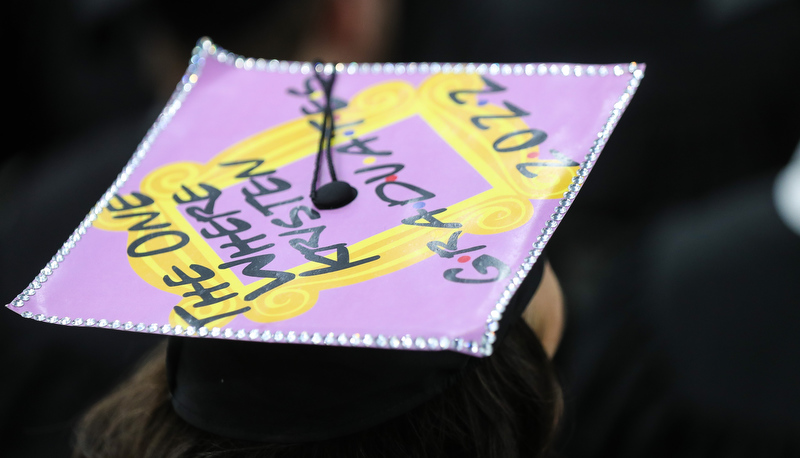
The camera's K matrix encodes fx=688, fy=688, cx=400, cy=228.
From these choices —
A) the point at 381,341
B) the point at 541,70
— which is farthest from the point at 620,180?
the point at 381,341

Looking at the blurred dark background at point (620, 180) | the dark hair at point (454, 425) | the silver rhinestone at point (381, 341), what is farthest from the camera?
the blurred dark background at point (620, 180)

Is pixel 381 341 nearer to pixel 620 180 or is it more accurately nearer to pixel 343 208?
pixel 343 208

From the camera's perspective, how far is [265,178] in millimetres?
691

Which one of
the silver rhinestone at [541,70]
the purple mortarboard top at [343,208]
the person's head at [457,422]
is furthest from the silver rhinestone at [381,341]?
the silver rhinestone at [541,70]

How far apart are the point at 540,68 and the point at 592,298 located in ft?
3.25

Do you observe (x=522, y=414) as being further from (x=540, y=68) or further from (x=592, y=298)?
(x=592, y=298)

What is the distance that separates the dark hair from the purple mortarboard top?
5.7 inches

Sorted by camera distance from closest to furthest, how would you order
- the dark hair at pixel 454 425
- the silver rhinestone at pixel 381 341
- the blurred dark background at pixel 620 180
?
the silver rhinestone at pixel 381 341 → the dark hair at pixel 454 425 → the blurred dark background at pixel 620 180

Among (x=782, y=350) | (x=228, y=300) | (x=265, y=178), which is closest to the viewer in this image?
(x=228, y=300)

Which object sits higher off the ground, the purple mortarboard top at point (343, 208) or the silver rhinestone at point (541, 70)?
the silver rhinestone at point (541, 70)

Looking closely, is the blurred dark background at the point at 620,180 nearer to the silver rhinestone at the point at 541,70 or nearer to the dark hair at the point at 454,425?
the dark hair at the point at 454,425

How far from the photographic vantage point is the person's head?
0.61 metres

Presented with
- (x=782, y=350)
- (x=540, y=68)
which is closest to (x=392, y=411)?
(x=540, y=68)

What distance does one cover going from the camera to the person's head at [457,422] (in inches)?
24.0
